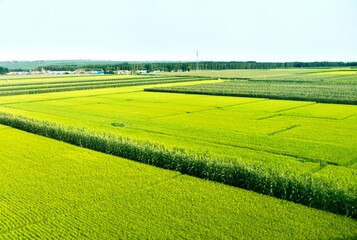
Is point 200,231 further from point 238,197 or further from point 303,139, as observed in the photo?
point 303,139

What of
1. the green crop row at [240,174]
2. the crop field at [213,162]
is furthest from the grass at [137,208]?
the green crop row at [240,174]

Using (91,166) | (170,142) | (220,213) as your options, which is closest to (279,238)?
(220,213)

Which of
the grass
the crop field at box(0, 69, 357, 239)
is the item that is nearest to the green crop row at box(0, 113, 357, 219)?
the crop field at box(0, 69, 357, 239)

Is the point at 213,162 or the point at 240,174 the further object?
the point at 213,162

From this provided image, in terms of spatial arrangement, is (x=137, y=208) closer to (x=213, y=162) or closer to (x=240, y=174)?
(x=213, y=162)

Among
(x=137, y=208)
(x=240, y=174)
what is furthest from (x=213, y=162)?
(x=137, y=208)

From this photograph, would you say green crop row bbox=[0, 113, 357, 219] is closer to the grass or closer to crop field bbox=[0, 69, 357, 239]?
crop field bbox=[0, 69, 357, 239]
